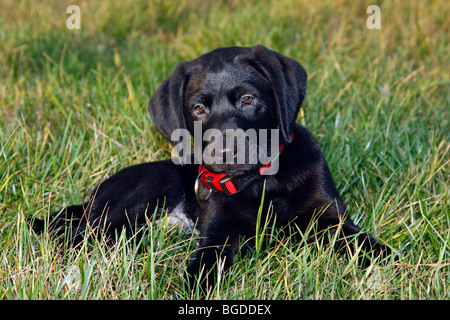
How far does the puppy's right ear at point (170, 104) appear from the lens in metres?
3.26

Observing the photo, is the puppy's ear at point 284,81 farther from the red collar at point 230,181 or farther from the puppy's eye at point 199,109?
the puppy's eye at point 199,109

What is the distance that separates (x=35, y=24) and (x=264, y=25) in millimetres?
2486

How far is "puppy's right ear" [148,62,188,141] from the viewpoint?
3.26 m

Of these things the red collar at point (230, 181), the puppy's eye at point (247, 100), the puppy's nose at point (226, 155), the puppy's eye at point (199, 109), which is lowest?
the red collar at point (230, 181)

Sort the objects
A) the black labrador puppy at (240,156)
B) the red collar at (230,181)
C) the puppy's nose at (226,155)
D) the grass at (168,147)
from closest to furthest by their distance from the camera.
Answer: the grass at (168,147), the puppy's nose at (226,155), the black labrador puppy at (240,156), the red collar at (230,181)

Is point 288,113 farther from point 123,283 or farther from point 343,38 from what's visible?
point 343,38

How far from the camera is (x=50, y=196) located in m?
3.38

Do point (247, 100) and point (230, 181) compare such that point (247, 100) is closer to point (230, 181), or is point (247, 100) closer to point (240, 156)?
point (240, 156)

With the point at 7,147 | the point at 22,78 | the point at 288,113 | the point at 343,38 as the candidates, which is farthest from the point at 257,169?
the point at 343,38

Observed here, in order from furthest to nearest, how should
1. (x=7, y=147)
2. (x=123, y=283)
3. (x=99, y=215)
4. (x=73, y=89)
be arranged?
(x=73, y=89)
(x=7, y=147)
(x=99, y=215)
(x=123, y=283)

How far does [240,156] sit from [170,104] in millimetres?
597

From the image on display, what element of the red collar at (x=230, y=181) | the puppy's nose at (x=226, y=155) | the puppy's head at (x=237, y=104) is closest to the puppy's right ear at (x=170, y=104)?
the puppy's head at (x=237, y=104)

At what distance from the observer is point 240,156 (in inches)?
115

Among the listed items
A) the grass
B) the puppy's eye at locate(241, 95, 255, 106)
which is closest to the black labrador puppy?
the puppy's eye at locate(241, 95, 255, 106)
